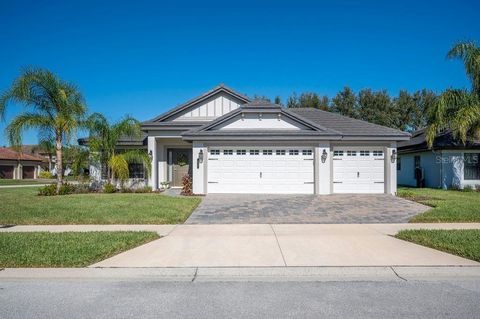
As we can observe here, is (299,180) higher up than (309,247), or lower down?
higher up

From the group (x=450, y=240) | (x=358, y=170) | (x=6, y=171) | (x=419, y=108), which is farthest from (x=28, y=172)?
(x=419, y=108)

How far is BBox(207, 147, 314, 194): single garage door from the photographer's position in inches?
619

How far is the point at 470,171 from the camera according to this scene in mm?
19047

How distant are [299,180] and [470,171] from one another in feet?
36.7

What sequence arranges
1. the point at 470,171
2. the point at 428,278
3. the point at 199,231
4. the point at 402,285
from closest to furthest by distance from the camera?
1. the point at 402,285
2. the point at 428,278
3. the point at 199,231
4. the point at 470,171

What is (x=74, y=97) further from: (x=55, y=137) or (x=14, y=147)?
(x=14, y=147)

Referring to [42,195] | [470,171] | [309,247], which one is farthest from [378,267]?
[470,171]

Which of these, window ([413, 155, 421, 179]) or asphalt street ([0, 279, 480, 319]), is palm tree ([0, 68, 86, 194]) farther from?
window ([413, 155, 421, 179])

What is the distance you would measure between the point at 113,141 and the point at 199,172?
199 inches

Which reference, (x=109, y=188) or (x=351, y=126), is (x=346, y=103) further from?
(x=109, y=188)

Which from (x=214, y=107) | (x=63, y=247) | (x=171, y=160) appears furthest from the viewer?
(x=171, y=160)

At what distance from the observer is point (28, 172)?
42.1 m

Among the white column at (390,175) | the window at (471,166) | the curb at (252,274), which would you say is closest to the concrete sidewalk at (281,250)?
the curb at (252,274)

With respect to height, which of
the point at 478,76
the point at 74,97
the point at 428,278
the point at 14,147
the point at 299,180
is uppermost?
the point at 478,76
